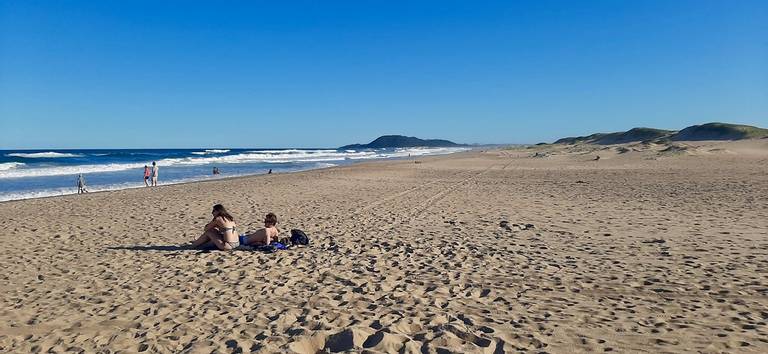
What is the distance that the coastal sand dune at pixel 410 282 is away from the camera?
4562mm

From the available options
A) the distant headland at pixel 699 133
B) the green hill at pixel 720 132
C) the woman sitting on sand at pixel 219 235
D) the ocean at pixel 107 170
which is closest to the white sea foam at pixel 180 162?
the ocean at pixel 107 170

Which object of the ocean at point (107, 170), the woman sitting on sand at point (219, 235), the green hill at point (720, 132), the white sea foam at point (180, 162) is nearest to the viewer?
the woman sitting on sand at point (219, 235)

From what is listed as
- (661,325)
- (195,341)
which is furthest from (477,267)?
(195,341)

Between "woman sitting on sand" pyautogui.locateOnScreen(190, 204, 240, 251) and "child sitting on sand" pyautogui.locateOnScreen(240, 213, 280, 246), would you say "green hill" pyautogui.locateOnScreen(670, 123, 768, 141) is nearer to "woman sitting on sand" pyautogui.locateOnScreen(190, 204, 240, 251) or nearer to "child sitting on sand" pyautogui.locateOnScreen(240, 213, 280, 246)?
Result: "child sitting on sand" pyautogui.locateOnScreen(240, 213, 280, 246)

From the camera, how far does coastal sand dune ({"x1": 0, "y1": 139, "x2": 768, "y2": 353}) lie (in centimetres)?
456

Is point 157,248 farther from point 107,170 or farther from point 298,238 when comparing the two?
point 107,170

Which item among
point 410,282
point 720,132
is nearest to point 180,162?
point 410,282

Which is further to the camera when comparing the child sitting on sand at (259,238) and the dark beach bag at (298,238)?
the dark beach bag at (298,238)

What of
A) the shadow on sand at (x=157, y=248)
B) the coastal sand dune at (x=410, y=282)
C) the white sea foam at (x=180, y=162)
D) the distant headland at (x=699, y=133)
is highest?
the distant headland at (x=699, y=133)

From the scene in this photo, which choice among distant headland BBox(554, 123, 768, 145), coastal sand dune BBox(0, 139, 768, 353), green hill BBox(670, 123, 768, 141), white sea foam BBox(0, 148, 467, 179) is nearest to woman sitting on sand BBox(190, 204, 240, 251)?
coastal sand dune BBox(0, 139, 768, 353)

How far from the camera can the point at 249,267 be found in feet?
24.2

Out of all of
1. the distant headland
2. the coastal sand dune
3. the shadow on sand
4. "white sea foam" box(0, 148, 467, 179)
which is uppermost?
the distant headland

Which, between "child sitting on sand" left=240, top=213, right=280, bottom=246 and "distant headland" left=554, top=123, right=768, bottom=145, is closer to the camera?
"child sitting on sand" left=240, top=213, right=280, bottom=246

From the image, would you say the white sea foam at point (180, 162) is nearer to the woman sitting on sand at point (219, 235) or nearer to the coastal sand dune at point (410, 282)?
the coastal sand dune at point (410, 282)
